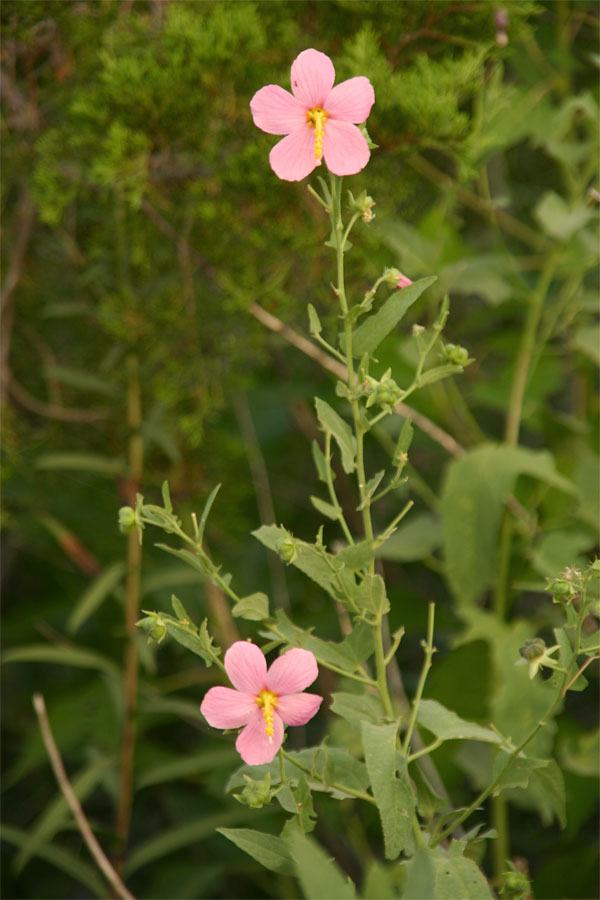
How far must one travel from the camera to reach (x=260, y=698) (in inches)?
15.2

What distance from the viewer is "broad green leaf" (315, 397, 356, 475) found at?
418 millimetres

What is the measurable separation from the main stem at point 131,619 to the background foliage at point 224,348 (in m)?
0.01

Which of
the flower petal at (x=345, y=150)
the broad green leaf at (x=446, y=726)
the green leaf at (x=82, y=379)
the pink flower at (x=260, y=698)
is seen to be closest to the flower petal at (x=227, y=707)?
the pink flower at (x=260, y=698)

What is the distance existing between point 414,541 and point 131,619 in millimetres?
263

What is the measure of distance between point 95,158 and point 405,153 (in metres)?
0.24

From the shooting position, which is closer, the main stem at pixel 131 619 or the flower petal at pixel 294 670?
the flower petal at pixel 294 670

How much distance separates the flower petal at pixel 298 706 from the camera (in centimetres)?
39

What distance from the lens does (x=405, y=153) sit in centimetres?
72

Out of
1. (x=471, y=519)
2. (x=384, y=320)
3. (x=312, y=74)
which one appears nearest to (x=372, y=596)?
(x=384, y=320)

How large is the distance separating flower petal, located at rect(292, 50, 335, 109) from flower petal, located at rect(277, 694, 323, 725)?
10.2 inches

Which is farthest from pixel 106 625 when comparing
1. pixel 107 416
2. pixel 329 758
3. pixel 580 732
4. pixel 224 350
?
pixel 329 758

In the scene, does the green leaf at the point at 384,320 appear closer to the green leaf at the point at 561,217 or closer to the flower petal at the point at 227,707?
the flower petal at the point at 227,707

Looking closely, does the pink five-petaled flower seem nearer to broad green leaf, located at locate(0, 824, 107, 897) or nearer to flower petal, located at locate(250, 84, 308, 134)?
flower petal, located at locate(250, 84, 308, 134)

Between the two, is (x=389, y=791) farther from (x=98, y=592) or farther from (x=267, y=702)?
(x=98, y=592)
